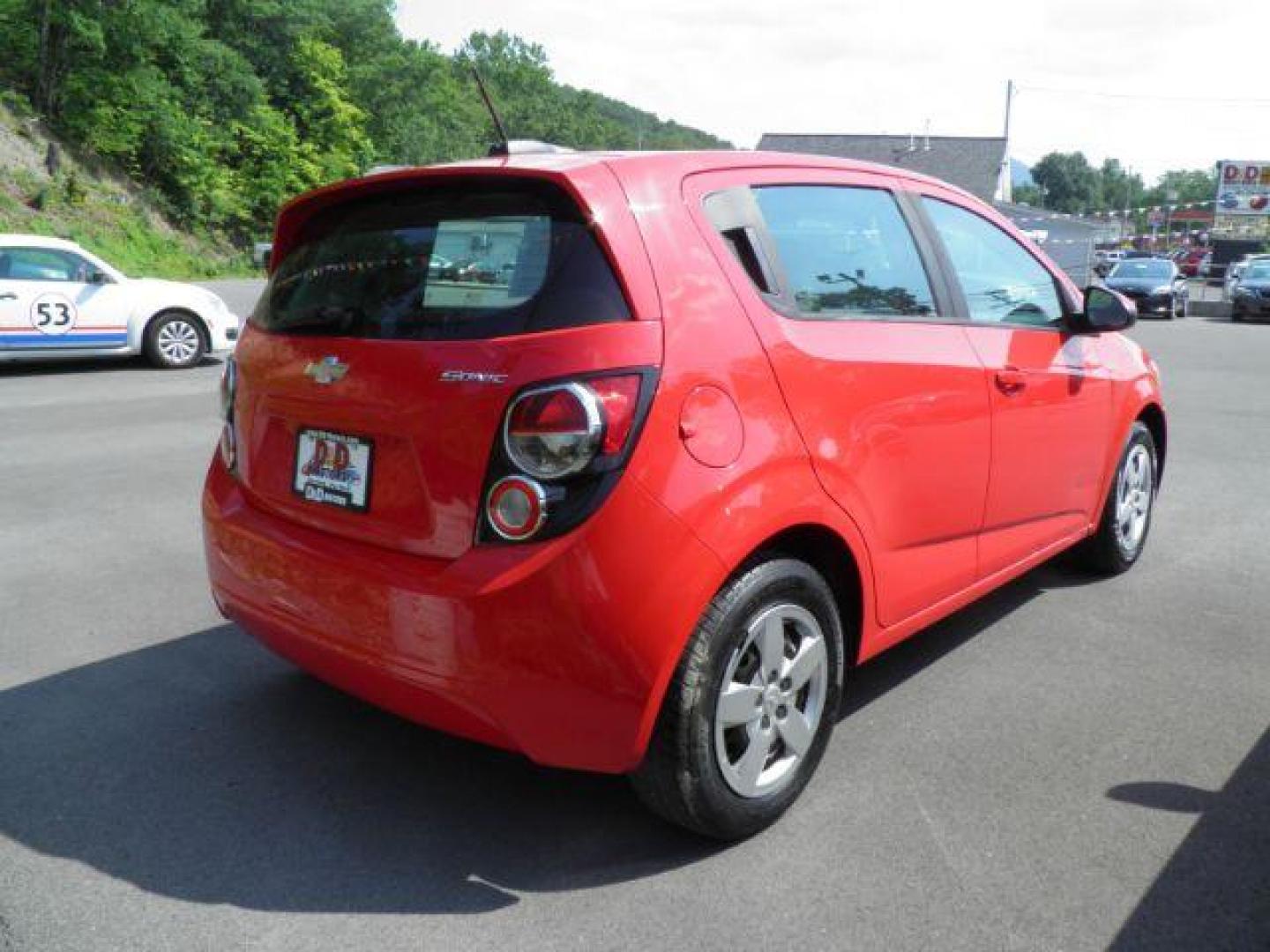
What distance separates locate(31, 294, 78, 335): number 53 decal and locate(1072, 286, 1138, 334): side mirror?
36.7 ft

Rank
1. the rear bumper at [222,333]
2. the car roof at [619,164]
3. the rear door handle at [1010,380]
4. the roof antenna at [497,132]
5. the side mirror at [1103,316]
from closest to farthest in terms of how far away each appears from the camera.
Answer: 1. the car roof at [619,164]
2. the roof antenna at [497,132]
3. the rear door handle at [1010,380]
4. the side mirror at [1103,316]
5. the rear bumper at [222,333]

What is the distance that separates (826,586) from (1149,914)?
109 centimetres

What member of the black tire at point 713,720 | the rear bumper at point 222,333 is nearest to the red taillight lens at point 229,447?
the black tire at point 713,720

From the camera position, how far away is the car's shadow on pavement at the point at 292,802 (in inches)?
108

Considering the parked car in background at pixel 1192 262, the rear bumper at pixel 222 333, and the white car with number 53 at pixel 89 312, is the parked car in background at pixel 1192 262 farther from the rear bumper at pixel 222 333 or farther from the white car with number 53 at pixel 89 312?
the white car with number 53 at pixel 89 312

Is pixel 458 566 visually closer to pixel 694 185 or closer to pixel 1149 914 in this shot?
pixel 694 185

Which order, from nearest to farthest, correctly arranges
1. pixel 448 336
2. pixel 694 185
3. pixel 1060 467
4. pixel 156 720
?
1. pixel 448 336
2. pixel 694 185
3. pixel 156 720
4. pixel 1060 467

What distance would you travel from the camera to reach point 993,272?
13.3ft

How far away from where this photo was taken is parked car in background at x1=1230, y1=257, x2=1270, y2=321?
2556 cm

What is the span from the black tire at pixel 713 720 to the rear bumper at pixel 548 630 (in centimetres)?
8

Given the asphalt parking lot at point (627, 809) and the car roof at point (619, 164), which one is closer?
the asphalt parking lot at point (627, 809)

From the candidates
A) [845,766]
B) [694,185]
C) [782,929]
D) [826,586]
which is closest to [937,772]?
[845,766]

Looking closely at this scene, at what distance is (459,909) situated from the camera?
2.62 m

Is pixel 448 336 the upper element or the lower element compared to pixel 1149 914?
upper
